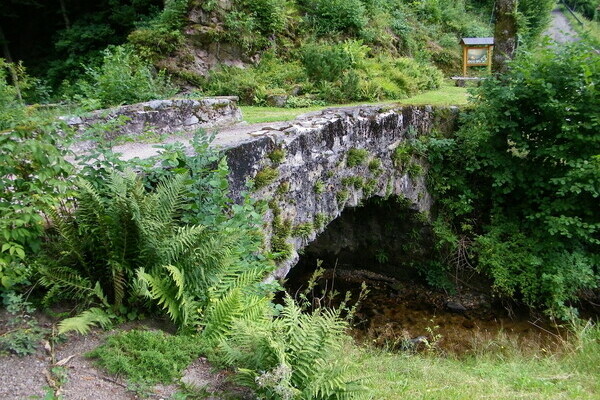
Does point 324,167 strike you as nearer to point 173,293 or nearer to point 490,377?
point 490,377

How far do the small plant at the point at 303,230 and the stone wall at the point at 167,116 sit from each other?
2.12 meters

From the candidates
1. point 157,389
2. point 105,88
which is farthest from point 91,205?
point 105,88

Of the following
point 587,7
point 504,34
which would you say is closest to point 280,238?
point 504,34

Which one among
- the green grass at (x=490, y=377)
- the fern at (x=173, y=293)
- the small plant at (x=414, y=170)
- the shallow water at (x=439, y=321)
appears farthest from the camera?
the small plant at (x=414, y=170)

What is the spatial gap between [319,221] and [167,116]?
272 centimetres

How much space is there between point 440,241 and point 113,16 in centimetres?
1210

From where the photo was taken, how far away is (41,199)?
294 cm

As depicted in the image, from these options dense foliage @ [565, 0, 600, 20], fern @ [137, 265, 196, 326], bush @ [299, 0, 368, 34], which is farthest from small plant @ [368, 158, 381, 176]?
dense foliage @ [565, 0, 600, 20]

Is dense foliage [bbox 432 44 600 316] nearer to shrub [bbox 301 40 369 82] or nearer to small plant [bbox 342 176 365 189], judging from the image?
small plant [bbox 342 176 365 189]

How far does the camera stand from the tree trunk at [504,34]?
9.94 meters

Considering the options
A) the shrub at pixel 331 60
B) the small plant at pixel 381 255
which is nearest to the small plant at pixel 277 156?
the small plant at pixel 381 255

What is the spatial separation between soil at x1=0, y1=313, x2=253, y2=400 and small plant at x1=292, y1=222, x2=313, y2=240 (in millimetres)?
3063

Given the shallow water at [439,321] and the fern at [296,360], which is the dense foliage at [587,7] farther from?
the fern at [296,360]

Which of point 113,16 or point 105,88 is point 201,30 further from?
point 113,16
